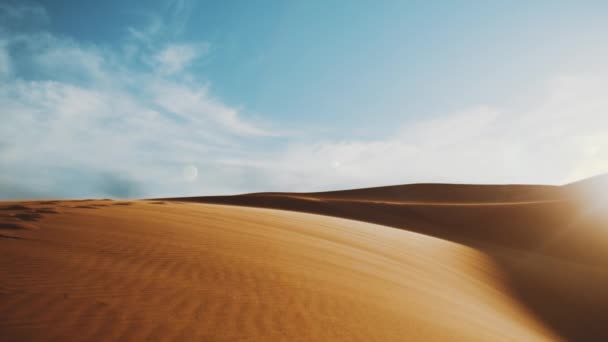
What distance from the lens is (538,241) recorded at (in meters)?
17.5

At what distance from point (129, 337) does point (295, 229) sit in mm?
7568

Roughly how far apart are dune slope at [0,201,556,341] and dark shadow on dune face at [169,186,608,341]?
4.98ft

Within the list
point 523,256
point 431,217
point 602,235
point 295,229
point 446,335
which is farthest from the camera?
point 431,217

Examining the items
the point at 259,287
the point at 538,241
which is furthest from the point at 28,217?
the point at 538,241

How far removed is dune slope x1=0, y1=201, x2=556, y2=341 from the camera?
303cm

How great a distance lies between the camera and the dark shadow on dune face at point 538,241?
8.66 m

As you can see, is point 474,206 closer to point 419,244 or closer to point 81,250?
point 419,244

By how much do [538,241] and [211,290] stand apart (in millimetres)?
18749

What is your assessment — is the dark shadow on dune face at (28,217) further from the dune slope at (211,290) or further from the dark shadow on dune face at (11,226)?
the dark shadow on dune face at (11,226)

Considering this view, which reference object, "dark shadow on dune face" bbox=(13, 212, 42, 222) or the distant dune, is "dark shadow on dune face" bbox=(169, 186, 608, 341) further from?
"dark shadow on dune face" bbox=(13, 212, 42, 222)

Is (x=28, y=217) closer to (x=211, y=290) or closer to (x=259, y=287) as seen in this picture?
(x=211, y=290)

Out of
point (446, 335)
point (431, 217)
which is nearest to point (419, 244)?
point (446, 335)

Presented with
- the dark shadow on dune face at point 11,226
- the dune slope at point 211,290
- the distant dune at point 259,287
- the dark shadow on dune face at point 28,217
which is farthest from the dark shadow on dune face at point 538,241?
the dark shadow on dune face at point 28,217

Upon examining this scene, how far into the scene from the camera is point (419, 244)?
1205 centimetres
